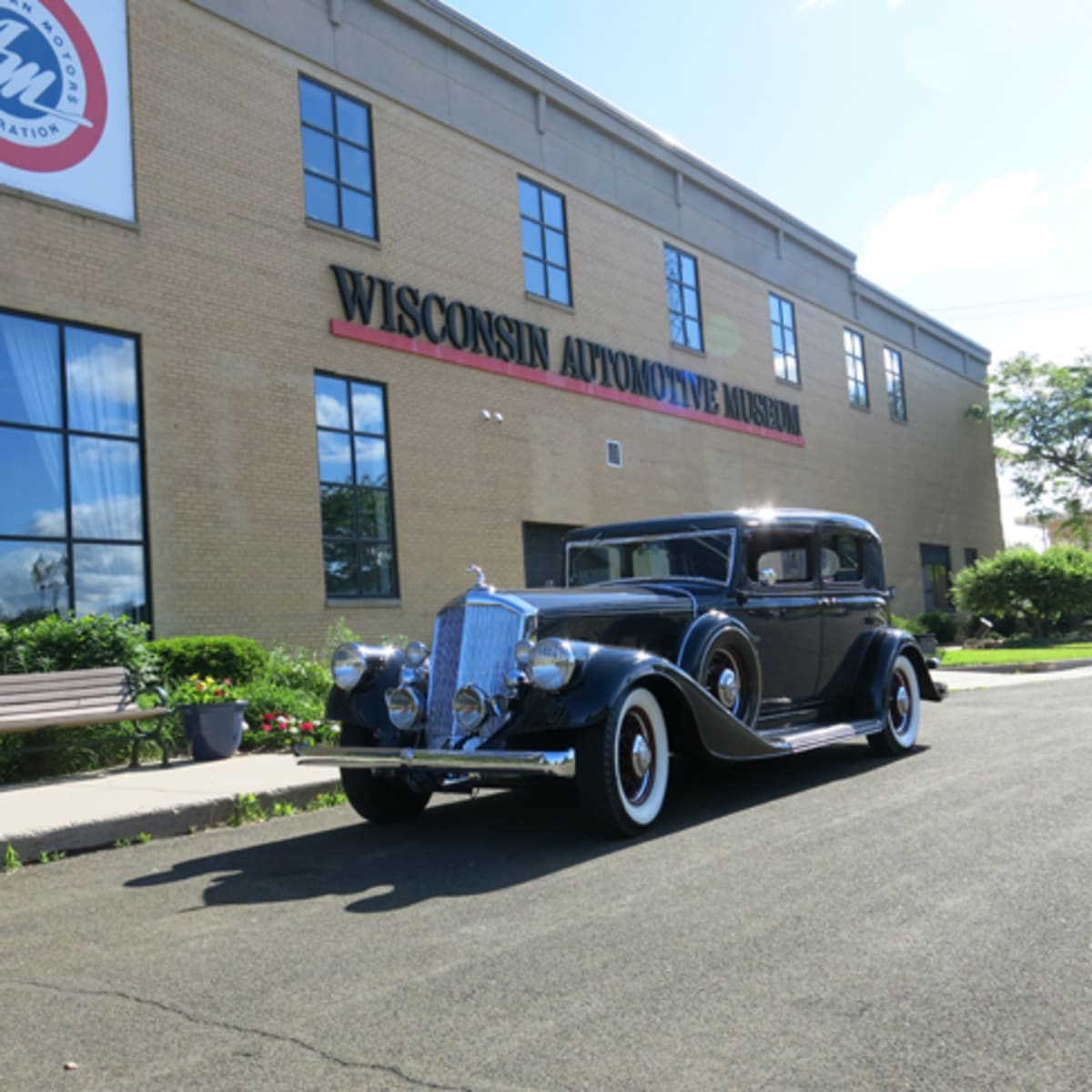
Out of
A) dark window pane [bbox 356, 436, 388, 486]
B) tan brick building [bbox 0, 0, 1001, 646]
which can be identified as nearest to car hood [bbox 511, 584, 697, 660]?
tan brick building [bbox 0, 0, 1001, 646]

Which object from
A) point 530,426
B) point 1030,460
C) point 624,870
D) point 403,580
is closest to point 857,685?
point 624,870

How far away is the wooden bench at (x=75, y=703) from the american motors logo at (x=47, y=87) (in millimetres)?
6139

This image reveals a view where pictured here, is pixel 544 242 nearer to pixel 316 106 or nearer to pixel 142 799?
pixel 316 106

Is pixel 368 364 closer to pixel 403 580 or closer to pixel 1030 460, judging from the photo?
pixel 403 580

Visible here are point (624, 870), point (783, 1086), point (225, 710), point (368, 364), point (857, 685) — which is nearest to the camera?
point (783, 1086)

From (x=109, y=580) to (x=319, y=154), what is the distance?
22.7 feet

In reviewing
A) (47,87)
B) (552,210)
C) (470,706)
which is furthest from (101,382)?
(552,210)

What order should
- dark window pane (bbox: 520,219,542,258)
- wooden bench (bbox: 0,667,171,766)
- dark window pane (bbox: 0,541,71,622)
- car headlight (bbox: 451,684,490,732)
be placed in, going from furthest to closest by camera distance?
1. dark window pane (bbox: 520,219,542,258)
2. dark window pane (bbox: 0,541,71,622)
3. wooden bench (bbox: 0,667,171,766)
4. car headlight (bbox: 451,684,490,732)

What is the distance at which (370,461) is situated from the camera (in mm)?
15414

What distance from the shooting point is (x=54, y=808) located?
6.85m

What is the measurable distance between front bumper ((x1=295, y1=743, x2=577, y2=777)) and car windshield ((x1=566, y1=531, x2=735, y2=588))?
2.49m

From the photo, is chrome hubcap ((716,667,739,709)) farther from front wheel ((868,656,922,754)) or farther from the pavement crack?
the pavement crack

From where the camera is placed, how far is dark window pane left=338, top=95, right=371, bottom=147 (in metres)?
15.6

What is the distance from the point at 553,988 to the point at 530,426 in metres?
15.0
